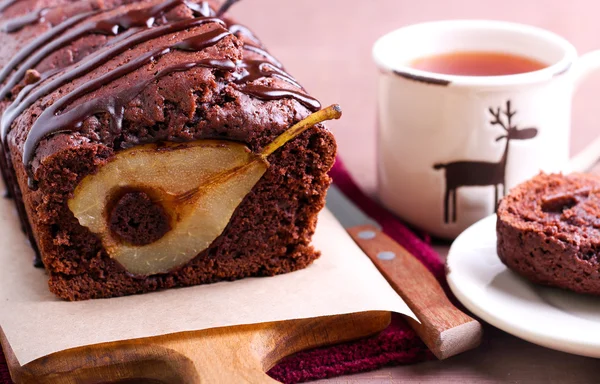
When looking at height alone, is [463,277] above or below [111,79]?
below

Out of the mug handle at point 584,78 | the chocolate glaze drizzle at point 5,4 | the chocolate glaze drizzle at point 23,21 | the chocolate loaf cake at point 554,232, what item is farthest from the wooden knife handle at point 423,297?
the chocolate glaze drizzle at point 5,4

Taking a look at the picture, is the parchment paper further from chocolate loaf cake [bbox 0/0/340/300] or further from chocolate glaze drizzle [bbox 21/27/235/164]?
chocolate glaze drizzle [bbox 21/27/235/164]

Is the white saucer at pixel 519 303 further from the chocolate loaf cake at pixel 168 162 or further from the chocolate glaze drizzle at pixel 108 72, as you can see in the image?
the chocolate glaze drizzle at pixel 108 72

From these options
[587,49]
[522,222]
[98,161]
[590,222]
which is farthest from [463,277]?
[587,49]

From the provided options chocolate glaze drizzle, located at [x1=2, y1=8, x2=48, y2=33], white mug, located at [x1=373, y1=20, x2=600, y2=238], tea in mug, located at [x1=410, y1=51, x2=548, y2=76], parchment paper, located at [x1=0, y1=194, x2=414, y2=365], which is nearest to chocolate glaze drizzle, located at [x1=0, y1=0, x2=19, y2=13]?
chocolate glaze drizzle, located at [x1=2, y1=8, x2=48, y2=33]

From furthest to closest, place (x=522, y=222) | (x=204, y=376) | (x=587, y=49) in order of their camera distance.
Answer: (x=587, y=49) → (x=522, y=222) → (x=204, y=376)

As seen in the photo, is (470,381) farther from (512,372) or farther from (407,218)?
(407,218)

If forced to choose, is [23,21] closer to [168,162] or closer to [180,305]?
[168,162]
